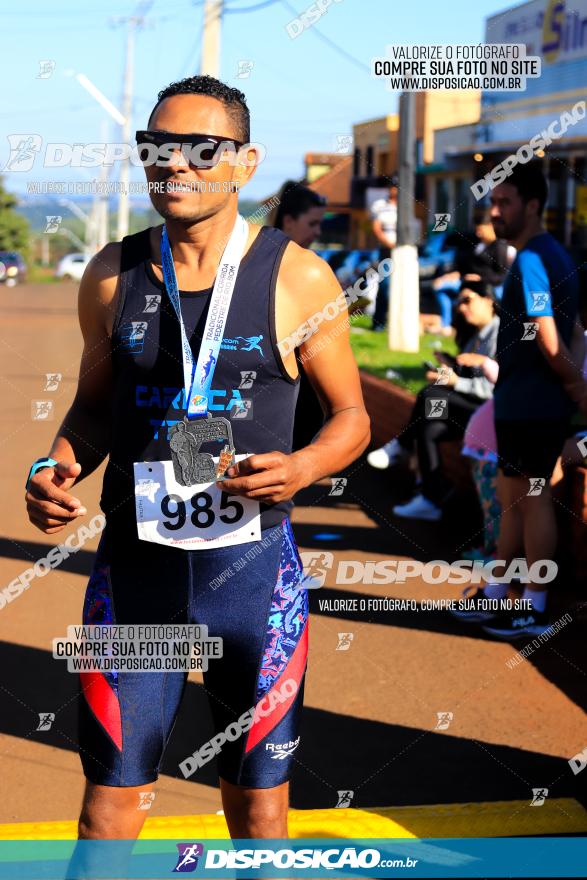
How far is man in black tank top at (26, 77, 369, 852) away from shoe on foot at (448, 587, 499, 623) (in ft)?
11.0

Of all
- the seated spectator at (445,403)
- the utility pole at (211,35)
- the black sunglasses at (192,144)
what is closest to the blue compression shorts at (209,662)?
the black sunglasses at (192,144)

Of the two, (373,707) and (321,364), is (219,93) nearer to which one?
(321,364)

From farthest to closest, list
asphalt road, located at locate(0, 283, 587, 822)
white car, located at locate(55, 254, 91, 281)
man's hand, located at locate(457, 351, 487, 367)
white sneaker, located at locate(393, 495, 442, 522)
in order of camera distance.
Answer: white car, located at locate(55, 254, 91, 281) < white sneaker, located at locate(393, 495, 442, 522) < man's hand, located at locate(457, 351, 487, 367) < asphalt road, located at locate(0, 283, 587, 822)

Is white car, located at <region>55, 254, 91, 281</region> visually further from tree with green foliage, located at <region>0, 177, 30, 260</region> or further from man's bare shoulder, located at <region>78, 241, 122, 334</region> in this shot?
man's bare shoulder, located at <region>78, 241, 122, 334</region>

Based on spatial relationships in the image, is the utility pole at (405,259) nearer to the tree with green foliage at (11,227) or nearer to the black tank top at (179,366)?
the black tank top at (179,366)

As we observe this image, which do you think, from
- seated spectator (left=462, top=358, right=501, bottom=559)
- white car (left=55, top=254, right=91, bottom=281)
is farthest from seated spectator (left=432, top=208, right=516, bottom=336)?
white car (left=55, top=254, right=91, bottom=281)

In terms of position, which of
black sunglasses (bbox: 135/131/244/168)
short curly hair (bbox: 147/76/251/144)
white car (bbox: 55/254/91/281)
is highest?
short curly hair (bbox: 147/76/251/144)

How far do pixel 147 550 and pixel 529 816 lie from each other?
6.14 feet

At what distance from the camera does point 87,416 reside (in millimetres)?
3145

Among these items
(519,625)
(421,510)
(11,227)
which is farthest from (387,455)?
(11,227)

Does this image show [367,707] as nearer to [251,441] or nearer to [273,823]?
[273,823]

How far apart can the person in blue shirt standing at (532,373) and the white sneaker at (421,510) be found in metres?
2.54

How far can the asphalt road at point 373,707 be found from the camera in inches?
169

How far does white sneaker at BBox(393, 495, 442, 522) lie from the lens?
8.59 meters
